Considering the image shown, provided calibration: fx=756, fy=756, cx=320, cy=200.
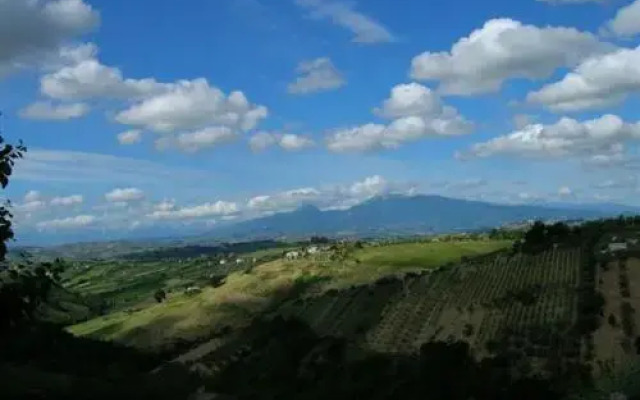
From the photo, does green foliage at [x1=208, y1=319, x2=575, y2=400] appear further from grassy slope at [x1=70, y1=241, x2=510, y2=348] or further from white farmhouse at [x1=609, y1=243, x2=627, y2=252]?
white farmhouse at [x1=609, y1=243, x2=627, y2=252]

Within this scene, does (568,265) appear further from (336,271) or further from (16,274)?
(16,274)

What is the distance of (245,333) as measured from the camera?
137 meters

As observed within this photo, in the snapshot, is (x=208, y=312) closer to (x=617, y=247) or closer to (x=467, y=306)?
(x=467, y=306)

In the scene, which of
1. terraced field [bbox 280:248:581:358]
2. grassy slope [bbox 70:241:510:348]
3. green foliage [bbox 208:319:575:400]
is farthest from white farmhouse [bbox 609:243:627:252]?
green foliage [bbox 208:319:575:400]

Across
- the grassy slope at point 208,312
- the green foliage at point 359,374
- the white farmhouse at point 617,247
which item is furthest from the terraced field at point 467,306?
the grassy slope at point 208,312

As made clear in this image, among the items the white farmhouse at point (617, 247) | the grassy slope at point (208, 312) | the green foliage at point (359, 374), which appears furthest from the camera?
the grassy slope at point (208, 312)

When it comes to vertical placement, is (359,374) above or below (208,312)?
above

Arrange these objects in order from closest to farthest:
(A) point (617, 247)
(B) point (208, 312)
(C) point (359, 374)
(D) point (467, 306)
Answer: (C) point (359, 374) < (D) point (467, 306) < (A) point (617, 247) < (B) point (208, 312)

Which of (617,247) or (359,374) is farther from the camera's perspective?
(617,247)

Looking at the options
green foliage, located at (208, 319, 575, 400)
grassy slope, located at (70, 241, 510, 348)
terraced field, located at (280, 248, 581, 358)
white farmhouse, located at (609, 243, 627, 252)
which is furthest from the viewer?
grassy slope, located at (70, 241, 510, 348)

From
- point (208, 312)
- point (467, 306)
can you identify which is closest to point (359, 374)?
point (467, 306)

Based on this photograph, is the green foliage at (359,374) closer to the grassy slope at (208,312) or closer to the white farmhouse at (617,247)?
the grassy slope at (208,312)

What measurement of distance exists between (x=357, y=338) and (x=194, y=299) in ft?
281

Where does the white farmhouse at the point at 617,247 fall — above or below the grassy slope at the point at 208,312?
above
